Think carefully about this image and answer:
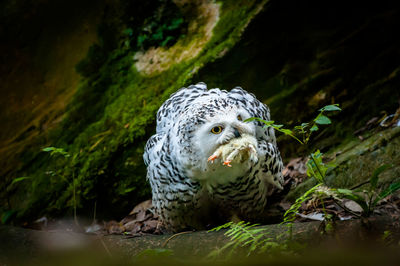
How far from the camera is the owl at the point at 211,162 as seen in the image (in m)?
2.51

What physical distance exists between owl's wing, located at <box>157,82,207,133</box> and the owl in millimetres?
12

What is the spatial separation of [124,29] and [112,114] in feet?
4.27

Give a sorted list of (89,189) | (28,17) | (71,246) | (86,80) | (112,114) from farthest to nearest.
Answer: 1. (28,17)
2. (86,80)
3. (112,114)
4. (89,189)
5. (71,246)

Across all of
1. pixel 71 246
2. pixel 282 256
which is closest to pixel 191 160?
pixel 71 246

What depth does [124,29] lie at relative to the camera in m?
4.91

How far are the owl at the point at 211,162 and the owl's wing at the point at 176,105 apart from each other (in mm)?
12

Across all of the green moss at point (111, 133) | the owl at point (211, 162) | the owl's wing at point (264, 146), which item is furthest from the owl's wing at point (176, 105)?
the green moss at point (111, 133)

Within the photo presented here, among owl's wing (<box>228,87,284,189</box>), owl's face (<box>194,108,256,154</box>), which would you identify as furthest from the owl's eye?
owl's wing (<box>228,87,284,189</box>)

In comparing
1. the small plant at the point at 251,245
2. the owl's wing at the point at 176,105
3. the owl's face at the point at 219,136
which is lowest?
the small plant at the point at 251,245

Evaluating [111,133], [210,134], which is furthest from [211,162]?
[111,133]

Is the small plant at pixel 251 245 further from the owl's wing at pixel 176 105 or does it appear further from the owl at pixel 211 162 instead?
the owl's wing at pixel 176 105

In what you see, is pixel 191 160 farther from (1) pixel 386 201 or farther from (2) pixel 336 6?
(2) pixel 336 6

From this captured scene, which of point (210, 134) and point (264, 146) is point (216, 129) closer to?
point (210, 134)

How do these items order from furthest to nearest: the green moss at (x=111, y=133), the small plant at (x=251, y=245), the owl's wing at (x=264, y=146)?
the green moss at (x=111, y=133) → the owl's wing at (x=264, y=146) → the small plant at (x=251, y=245)
